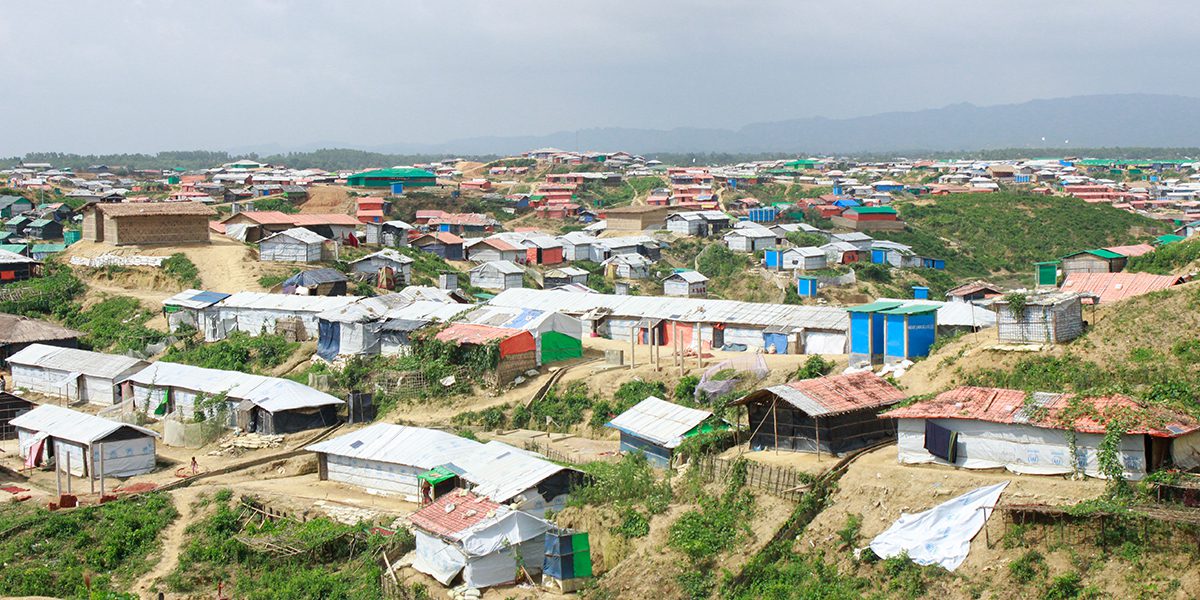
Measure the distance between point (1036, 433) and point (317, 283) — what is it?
26446 millimetres

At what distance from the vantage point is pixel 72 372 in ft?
107

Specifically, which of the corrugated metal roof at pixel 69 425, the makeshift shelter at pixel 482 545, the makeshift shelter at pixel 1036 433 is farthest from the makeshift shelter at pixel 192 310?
the makeshift shelter at pixel 1036 433

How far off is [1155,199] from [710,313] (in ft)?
224

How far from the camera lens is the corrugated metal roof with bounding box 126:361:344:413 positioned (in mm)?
27641

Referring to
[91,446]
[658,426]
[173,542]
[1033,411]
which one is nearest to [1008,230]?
[658,426]

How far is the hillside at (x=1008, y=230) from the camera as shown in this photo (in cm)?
6300

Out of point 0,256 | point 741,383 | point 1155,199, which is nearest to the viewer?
point 741,383

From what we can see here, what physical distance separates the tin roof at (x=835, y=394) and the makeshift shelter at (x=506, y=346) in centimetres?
956

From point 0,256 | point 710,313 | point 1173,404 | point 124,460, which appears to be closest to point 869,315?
point 710,313

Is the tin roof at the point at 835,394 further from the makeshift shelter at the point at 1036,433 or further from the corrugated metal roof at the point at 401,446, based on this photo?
the corrugated metal roof at the point at 401,446

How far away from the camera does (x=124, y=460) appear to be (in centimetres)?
2528

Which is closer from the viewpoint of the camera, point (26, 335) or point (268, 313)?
point (268, 313)

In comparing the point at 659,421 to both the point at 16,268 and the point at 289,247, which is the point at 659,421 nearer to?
the point at 289,247

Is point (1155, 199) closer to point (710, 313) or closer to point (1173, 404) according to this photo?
point (710, 313)
